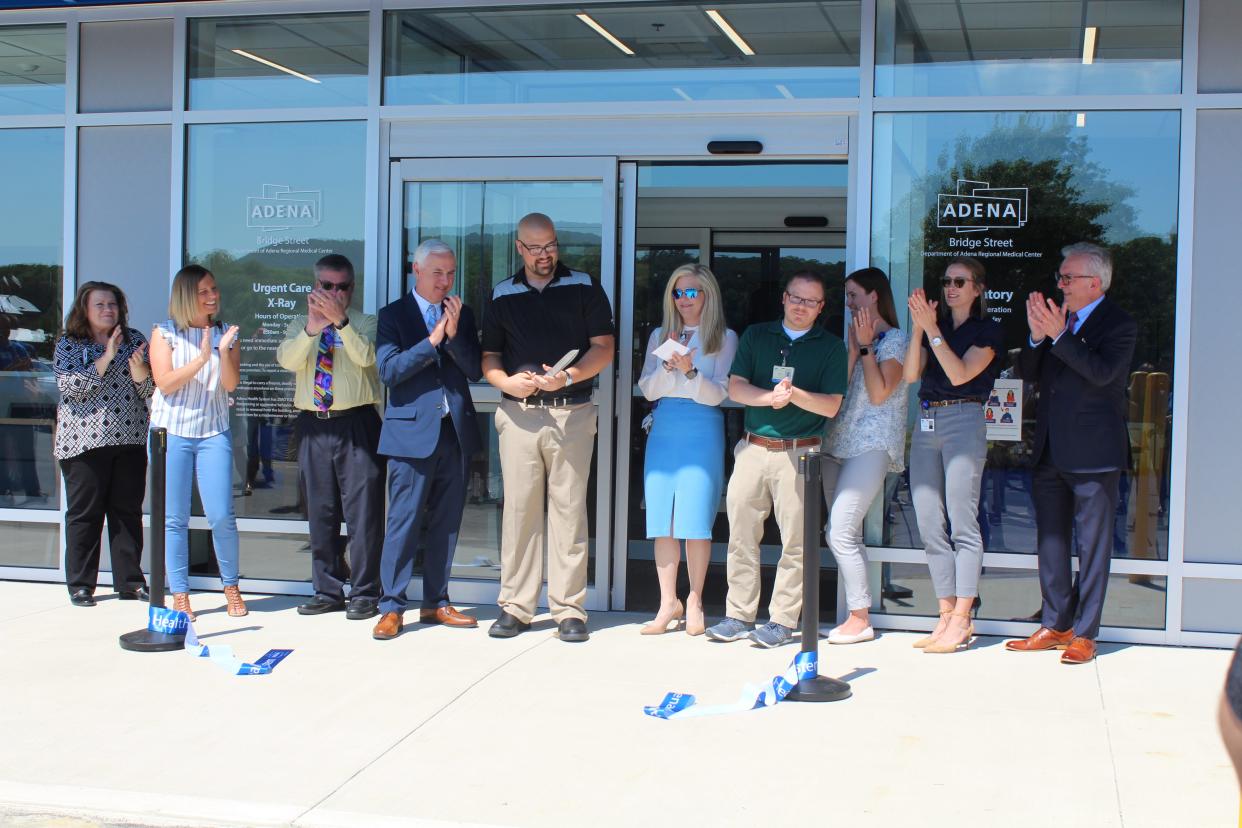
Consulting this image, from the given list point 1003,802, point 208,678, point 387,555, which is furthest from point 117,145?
point 1003,802

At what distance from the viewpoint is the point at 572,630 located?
587 cm

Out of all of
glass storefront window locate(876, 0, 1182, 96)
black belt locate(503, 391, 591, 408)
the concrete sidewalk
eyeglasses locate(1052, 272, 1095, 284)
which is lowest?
the concrete sidewalk

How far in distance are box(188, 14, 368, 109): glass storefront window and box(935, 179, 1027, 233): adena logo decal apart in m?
3.17

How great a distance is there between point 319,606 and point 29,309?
2.60 metres

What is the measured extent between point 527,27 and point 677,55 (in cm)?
84

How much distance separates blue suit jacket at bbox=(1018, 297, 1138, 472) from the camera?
543 cm

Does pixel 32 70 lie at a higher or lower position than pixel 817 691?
higher

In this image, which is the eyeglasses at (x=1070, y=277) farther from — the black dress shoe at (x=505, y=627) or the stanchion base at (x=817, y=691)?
the black dress shoe at (x=505, y=627)

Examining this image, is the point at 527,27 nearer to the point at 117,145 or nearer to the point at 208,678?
the point at 117,145

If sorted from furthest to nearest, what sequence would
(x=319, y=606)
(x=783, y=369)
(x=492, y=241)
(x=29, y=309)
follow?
1. (x=29, y=309)
2. (x=492, y=241)
3. (x=319, y=606)
4. (x=783, y=369)

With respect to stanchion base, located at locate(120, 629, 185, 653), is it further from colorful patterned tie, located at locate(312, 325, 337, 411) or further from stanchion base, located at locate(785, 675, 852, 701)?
stanchion base, located at locate(785, 675, 852, 701)

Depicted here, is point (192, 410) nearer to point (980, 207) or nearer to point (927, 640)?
point (927, 640)

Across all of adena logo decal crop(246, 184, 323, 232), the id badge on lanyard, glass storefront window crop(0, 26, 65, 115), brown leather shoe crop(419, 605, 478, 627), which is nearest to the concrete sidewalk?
brown leather shoe crop(419, 605, 478, 627)

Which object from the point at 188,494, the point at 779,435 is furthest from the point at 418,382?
the point at 779,435
